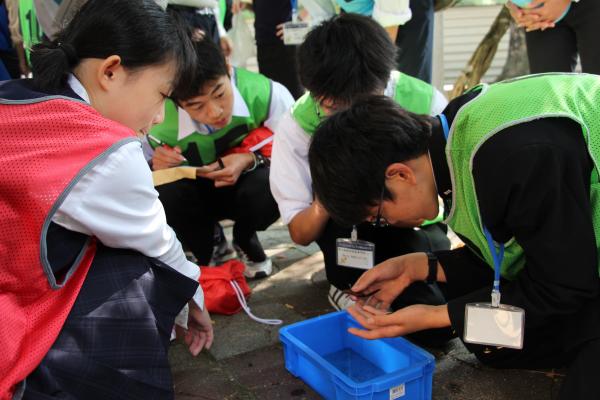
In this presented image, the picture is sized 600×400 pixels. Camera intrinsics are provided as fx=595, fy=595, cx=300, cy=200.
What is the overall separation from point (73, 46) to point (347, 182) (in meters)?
0.81

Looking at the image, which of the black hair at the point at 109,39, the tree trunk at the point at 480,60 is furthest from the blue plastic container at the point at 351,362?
the tree trunk at the point at 480,60

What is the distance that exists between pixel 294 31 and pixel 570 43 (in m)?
1.52

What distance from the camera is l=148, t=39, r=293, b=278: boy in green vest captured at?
9.14 feet

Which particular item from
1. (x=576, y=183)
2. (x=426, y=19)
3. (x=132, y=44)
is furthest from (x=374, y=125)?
(x=426, y=19)

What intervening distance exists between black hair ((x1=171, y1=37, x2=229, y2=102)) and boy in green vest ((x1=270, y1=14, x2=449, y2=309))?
1.20 ft

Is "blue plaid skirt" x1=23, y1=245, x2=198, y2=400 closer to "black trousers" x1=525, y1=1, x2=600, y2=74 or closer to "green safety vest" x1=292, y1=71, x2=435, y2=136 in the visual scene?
"green safety vest" x1=292, y1=71, x2=435, y2=136

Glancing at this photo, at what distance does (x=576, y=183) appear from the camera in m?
1.37

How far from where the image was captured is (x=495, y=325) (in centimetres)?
154

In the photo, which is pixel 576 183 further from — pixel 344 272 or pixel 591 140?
pixel 344 272

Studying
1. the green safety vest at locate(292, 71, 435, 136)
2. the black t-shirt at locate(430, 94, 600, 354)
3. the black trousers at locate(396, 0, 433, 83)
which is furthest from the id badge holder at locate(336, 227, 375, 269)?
the black trousers at locate(396, 0, 433, 83)

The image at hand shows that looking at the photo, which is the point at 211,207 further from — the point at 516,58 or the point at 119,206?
the point at 516,58

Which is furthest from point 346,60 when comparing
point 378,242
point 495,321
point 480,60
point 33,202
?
point 480,60

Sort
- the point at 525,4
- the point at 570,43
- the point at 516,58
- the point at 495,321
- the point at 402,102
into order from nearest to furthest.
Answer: the point at 495,321 → the point at 402,102 → the point at 525,4 → the point at 570,43 → the point at 516,58

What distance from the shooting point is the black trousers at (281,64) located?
383 cm
